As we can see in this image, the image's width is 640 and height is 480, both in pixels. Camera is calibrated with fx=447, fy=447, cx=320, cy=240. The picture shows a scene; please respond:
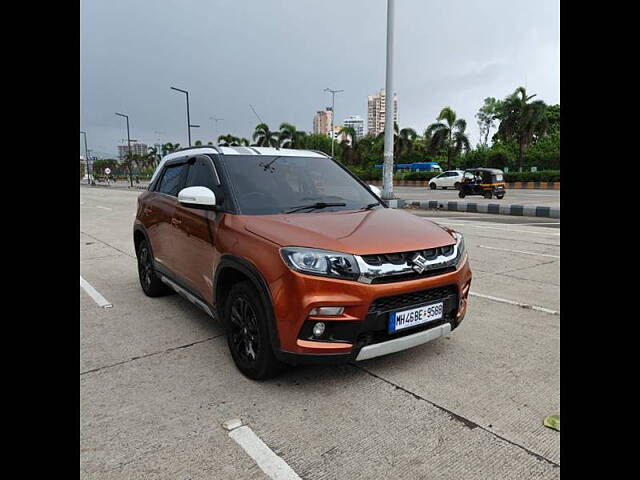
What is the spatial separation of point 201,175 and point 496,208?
15100 millimetres

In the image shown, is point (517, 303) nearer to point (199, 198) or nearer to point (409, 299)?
point (409, 299)

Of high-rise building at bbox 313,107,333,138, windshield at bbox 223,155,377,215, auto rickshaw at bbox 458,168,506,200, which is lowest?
windshield at bbox 223,155,377,215

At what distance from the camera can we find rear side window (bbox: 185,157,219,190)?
377 centimetres

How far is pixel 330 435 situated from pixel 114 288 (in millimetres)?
4257

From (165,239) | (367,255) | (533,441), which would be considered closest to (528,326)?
(533,441)

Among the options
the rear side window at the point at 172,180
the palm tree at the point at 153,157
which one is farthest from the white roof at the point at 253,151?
the palm tree at the point at 153,157

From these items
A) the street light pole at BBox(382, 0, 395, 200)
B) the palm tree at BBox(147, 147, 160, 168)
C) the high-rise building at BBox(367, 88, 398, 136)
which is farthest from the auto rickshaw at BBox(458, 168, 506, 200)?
the palm tree at BBox(147, 147, 160, 168)

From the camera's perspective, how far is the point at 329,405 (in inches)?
111

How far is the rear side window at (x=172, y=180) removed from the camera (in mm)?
4516

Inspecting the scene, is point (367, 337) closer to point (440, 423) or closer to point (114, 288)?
point (440, 423)

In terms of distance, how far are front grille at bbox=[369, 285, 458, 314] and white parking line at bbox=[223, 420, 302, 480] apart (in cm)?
97

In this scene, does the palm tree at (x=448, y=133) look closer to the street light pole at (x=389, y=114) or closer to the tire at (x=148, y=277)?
the street light pole at (x=389, y=114)

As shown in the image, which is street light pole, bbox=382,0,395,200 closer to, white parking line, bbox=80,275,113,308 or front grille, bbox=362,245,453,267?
white parking line, bbox=80,275,113,308
